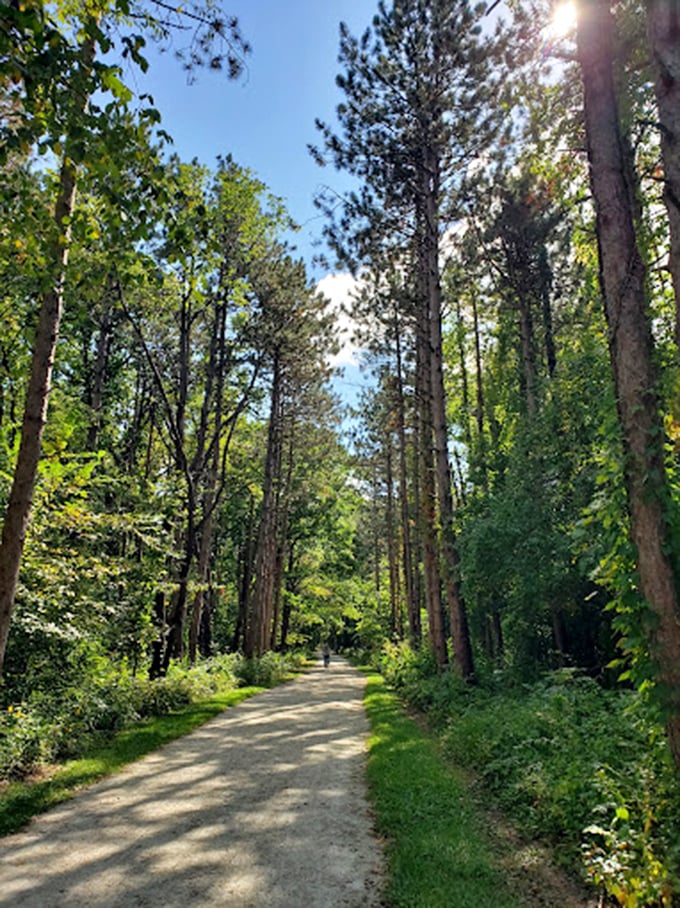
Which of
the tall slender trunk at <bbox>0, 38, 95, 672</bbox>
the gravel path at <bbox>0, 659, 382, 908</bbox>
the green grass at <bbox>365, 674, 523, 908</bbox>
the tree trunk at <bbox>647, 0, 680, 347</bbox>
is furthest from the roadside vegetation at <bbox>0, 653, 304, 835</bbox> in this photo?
the tree trunk at <bbox>647, 0, 680, 347</bbox>

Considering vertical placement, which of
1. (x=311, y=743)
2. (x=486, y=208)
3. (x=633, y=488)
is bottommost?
(x=311, y=743)

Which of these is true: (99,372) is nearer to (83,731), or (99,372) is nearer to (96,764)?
(83,731)

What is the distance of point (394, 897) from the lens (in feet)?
12.3

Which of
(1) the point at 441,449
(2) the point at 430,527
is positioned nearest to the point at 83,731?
(1) the point at 441,449

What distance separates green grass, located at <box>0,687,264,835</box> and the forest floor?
187 mm

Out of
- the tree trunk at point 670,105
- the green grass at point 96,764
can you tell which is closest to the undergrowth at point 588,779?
the tree trunk at point 670,105

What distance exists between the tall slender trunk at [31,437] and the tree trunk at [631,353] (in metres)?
4.37

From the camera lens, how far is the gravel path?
380cm

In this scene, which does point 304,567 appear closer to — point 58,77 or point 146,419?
point 146,419

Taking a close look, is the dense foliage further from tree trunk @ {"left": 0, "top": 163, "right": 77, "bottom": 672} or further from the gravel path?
the gravel path

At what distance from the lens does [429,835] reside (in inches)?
188

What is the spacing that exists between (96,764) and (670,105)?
9.01 m

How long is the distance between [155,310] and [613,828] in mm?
14498

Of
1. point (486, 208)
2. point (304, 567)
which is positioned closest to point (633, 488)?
point (486, 208)
